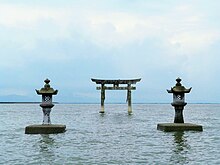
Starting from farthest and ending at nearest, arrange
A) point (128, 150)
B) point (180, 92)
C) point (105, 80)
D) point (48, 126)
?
1. point (105, 80)
2. point (180, 92)
3. point (48, 126)
4. point (128, 150)

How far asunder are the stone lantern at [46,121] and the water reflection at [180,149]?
503 centimetres

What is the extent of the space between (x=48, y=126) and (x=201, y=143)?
6.38m

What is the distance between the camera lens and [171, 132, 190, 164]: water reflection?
1296 centimetres

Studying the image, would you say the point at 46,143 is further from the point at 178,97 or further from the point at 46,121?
the point at 178,97

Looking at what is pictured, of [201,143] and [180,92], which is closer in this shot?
[201,143]

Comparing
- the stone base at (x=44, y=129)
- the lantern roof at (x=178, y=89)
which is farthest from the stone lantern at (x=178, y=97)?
the stone base at (x=44, y=129)

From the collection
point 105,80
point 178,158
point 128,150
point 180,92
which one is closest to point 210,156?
point 178,158

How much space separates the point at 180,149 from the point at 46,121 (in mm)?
7174

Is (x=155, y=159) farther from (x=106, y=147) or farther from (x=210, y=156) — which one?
(x=106, y=147)

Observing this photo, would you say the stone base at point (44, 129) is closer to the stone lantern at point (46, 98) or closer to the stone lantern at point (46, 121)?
the stone lantern at point (46, 121)

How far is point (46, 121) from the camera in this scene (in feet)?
66.7

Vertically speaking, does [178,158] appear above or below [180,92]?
below

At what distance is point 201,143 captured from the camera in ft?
56.4

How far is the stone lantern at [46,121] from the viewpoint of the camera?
19.3 m
